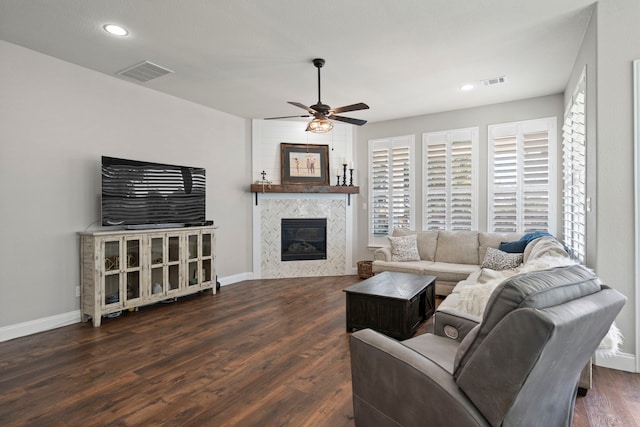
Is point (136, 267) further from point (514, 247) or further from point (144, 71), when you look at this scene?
point (514, 247)

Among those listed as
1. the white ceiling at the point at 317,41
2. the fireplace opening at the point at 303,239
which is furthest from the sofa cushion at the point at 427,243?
the white ceiling at the point at 317,41

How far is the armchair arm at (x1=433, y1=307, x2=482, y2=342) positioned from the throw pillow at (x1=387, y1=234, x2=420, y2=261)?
2979mm

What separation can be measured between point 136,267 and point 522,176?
536cm

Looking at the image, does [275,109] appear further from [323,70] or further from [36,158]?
[36,158]

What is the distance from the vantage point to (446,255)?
204 inches

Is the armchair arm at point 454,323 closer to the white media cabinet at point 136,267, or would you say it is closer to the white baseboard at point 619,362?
the white baseboard at point 619,362

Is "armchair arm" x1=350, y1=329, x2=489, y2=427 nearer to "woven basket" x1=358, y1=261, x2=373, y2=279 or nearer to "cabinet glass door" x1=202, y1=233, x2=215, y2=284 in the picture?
"cabinet glass door" x1=202, y1=233, x2=215, y2=284

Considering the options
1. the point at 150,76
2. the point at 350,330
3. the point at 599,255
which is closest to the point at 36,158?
the point at 150,76

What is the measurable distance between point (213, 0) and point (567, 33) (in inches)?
123

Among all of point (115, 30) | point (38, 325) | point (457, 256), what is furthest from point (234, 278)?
point (115, 30)

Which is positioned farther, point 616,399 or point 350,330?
point 350,330

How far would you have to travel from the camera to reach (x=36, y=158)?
347cm

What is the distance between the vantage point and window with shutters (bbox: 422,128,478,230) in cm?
539

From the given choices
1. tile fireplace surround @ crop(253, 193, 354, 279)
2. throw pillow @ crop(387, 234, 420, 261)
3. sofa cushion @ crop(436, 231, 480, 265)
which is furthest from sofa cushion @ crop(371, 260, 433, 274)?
tile fireplace surround @ crop(253, 193, 354, 279)
